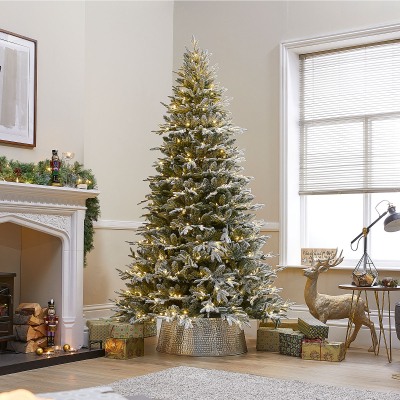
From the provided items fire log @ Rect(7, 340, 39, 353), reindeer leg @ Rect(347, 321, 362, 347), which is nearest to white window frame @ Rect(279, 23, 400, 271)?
reindeer leg @ Rect(347, 321, 362, 347)

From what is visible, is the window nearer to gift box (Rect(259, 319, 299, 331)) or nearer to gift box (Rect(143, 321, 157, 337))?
gift box (Rect(259, 319, 299, 331))

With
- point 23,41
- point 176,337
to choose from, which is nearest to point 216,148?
point 176,337

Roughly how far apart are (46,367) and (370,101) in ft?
13.0

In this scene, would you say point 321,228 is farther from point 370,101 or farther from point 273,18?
point 273,18

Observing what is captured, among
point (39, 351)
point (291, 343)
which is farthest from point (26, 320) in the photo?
point (291, 343)

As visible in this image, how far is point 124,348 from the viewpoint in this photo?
4.41 m

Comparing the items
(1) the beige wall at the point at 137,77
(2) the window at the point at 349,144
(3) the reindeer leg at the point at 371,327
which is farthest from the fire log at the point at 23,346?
(2) the window at the point at 349,144

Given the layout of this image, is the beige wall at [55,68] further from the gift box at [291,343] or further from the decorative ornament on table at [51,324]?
the gift box at [291,343]

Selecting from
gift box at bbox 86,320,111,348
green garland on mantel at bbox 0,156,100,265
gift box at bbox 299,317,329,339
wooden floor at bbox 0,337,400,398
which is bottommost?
wooden floor at bbox 0,337,400,398

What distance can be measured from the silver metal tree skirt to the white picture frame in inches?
84.0

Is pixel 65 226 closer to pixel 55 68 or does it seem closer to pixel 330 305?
pixel 55 68

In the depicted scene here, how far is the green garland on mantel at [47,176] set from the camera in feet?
14.4

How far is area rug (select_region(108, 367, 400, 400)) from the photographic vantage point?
325 centimetres

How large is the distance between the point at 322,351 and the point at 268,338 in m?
0.55
